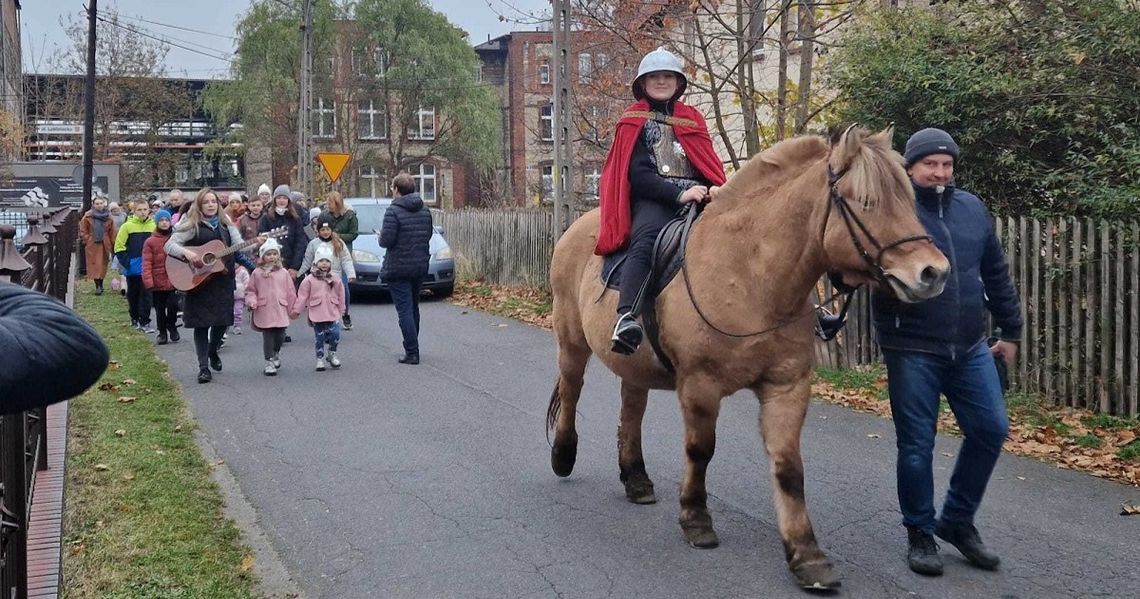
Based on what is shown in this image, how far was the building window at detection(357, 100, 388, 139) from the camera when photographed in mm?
52500

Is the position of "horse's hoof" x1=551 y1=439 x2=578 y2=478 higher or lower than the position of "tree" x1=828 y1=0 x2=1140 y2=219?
lower

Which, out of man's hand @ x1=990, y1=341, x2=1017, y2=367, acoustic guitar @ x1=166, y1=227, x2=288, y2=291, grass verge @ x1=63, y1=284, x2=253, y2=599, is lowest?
grass verge @ x1=63, y1=284, x2=253, y2=599

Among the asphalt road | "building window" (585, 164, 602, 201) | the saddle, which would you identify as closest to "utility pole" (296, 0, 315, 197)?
"building window" (585, 164, 602, 201)

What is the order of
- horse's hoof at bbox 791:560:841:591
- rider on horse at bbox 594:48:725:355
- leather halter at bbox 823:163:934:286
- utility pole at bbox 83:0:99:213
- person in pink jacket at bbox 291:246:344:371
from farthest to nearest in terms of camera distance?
utility pole at bbox 83:0:99:213, person in pink jacket at bbox 291:246:344:371, rider on horse at bbox 594:48:725:355, horse's hoof at bbox 791:560:841:591, leather halter at bbox 823:163:934:286

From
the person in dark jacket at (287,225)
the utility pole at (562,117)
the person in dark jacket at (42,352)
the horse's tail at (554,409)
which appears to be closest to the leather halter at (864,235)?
the horse's tail at (554,409)

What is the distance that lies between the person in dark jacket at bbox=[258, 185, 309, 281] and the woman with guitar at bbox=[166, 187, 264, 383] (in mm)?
2606

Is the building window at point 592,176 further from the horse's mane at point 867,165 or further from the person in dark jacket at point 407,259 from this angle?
the horse's mane at point 867,165

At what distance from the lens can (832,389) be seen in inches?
424

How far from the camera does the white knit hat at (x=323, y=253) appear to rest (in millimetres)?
12836

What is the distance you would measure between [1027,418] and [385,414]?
5.40 meters

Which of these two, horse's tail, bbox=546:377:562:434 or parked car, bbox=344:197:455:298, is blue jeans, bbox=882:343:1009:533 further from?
parked car, bbox=344:197:455:298

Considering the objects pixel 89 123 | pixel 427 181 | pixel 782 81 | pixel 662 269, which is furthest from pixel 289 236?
pixel 427 181

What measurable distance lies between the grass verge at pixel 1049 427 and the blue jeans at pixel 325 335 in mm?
5329

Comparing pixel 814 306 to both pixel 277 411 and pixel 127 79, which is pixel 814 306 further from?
pixel 127 79
